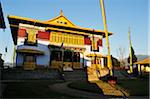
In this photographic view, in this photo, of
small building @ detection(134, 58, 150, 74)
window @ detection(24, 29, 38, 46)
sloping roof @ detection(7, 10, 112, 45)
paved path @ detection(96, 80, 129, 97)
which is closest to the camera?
paved path @ detection(96, 80, 129, 97)

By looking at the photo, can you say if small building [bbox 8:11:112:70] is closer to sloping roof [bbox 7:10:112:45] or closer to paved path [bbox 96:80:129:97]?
sloping roof [bbox 7:10:112:45]

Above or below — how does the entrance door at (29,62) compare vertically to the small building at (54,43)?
below

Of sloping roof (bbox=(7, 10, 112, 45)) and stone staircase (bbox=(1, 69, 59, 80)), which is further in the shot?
sloping roof (bbox=(7, 10, 112, 45))

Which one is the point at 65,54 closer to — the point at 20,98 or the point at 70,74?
the point at 70,74

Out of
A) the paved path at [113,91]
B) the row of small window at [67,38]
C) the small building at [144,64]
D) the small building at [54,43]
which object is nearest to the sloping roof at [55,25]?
the small building at [54,43]

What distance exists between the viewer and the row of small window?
102 feet

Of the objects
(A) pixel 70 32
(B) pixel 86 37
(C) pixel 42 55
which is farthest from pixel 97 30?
(C) pixel 42 55

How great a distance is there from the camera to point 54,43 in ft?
101

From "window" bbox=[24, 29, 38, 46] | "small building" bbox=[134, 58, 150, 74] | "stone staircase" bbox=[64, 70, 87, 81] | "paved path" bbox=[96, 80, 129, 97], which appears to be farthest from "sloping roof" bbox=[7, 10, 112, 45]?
"paved path" bbox=[96, 80, 129, 97]

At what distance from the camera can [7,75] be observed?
22.9 meters

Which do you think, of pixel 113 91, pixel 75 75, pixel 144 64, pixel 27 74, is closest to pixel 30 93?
pixel 113 91

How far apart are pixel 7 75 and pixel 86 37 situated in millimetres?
15834

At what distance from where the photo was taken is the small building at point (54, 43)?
28.3 meters

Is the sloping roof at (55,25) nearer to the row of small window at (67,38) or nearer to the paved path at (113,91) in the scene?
the row of small window at (67,38)
